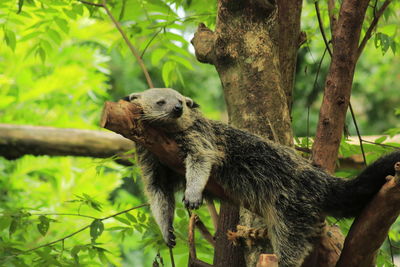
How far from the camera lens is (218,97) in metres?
11.8

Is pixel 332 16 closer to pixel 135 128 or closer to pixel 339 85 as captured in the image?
pixel 339 85

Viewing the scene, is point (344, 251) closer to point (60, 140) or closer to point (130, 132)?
point (130, 132)

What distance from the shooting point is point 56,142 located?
19.3 feet

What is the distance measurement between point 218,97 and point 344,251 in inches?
Answer: 354

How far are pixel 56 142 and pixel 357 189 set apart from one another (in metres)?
3.83

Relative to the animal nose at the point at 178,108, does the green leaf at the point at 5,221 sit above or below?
below

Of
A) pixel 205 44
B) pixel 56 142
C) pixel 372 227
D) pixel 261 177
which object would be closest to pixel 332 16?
pixel 205 44

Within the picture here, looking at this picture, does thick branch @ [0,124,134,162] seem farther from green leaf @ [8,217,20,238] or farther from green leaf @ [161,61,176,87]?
green leaf @ [8,217,20,238]

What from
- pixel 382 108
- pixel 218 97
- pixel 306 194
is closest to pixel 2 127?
pixel 306 194

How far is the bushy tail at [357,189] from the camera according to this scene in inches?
116

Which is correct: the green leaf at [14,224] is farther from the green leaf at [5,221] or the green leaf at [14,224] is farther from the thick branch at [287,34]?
the thick branch at [287,34]

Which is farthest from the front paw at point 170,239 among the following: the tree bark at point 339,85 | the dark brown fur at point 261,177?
the tree bark at point 339,85

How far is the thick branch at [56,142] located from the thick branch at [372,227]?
3.44m

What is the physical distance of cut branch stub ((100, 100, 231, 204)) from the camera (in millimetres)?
2637
